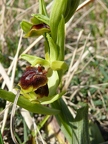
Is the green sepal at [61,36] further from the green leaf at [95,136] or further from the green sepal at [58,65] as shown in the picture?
the green leaf at [95,136]

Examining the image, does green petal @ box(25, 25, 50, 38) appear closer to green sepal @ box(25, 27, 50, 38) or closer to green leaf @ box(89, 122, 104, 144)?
green sepal @ box(25, 27, 50, 38)

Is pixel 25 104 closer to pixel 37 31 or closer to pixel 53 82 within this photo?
pixel 53 82

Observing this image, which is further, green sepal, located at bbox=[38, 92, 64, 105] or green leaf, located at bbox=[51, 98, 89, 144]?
green leaf, located at bbox=[51, 98, 89, 144]

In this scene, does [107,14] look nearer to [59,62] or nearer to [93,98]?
[93,98]

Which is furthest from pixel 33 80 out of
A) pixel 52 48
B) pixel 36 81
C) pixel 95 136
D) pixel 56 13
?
pixel 95 136

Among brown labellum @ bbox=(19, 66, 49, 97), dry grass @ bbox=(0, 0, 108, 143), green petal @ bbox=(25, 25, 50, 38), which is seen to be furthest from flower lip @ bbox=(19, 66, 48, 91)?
dry grass @ bbox=(0, 0, 108, 143)

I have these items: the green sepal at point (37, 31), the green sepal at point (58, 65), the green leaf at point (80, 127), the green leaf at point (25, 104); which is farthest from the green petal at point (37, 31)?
the green leaf at point (80, 127)

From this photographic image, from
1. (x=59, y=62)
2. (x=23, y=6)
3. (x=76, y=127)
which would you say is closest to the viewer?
(x=59, y=62)

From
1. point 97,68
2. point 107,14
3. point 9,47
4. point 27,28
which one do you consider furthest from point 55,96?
point 107,14
